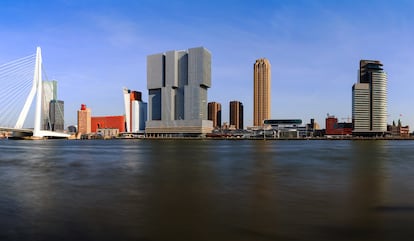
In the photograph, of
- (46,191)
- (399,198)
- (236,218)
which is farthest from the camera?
(46,191)

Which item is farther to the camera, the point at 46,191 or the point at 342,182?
the point at 342,182

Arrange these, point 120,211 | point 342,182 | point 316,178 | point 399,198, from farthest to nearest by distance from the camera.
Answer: point 316,178 < point 342,182 < point 399,198 < point 120,211

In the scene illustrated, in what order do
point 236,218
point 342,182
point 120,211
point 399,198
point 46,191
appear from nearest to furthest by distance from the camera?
point 236,218, point 120,211, point 399,198, point 46,191, point 342,182

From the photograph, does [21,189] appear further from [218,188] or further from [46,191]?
[218,188]

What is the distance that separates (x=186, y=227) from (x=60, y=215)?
500 centimetres

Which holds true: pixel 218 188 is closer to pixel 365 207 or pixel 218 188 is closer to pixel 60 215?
pixel 365 207

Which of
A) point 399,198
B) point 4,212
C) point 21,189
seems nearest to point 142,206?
point 4,212

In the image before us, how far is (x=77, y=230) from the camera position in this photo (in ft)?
33.5

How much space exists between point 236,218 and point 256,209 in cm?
190

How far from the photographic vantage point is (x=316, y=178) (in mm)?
23234

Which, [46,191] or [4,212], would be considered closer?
[4,212]

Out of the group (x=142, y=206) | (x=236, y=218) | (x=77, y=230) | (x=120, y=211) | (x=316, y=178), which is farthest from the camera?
(x=316, y=178)

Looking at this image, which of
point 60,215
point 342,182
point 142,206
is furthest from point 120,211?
point 342,182

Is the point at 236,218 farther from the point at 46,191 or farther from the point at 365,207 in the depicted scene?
the point at 46,191
